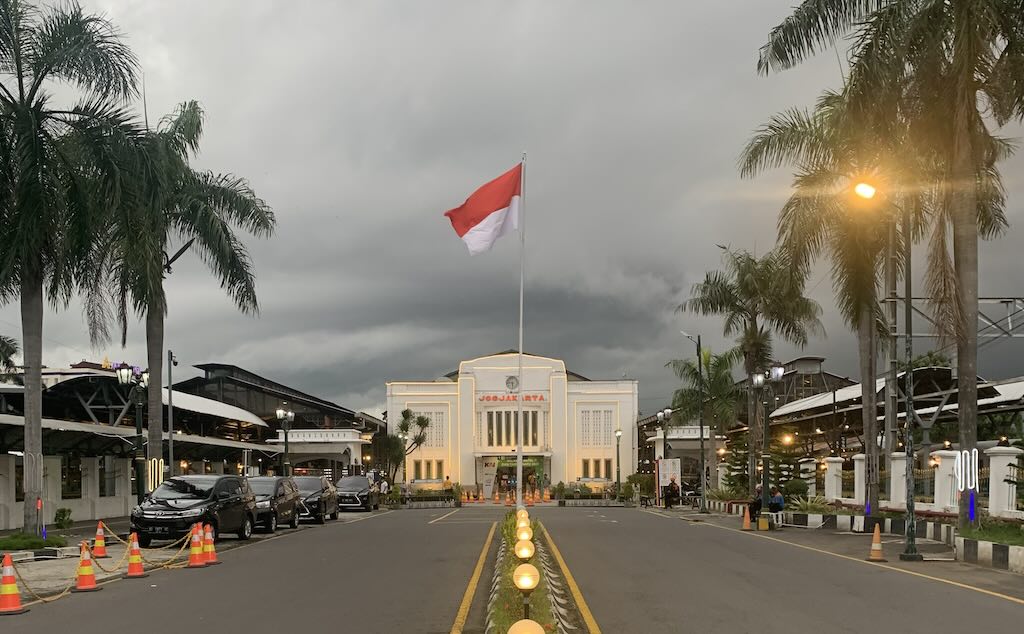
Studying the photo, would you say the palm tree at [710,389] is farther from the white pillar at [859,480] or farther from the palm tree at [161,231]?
the palm tree at [161,231]

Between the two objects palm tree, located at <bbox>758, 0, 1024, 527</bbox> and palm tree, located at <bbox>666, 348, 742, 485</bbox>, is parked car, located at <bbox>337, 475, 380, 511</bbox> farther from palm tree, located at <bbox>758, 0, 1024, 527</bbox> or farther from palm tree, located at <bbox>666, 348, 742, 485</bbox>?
palm tree, located at <bbox>758, 0, 1024, 527</bbox>

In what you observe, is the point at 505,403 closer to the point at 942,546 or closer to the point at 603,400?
the point at 603,400

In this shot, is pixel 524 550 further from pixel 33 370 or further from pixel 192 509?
pixel 33 370

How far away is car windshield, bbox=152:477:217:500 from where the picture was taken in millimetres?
25531

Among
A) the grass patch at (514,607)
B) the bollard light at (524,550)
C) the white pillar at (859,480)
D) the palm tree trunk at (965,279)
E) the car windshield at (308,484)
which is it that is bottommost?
the car windshield at (308,484)

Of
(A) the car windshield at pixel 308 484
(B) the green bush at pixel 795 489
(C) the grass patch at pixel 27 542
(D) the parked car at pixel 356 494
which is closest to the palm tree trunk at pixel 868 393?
(B) the green bush at pixel 795 489

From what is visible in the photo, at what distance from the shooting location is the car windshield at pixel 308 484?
131ft

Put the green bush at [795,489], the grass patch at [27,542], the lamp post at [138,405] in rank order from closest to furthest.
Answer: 1. the grass patch at [27,542]
2. the lamp post at [138,405]
3. the green bush at [795,489]

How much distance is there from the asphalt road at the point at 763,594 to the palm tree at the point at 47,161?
12717 mm

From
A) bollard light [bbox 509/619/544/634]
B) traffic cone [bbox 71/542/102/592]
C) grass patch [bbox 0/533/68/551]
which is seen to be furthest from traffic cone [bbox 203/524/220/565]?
bollard light [bbox 509/619/544/634]

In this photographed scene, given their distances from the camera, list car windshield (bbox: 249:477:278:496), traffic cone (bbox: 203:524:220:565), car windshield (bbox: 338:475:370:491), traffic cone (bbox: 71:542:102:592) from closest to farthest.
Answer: traffic cone (bbox: 71:542:102:592) → traffic cone (bbox: 203:524:220:565) → car windshield (bbox: 249:477:278:496) → car windshield (bbox: 338:475:370:491)

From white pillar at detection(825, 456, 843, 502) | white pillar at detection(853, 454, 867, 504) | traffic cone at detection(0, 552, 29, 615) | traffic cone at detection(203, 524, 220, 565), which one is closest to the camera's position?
traffic cone at detection(0, 552, 29, 615)

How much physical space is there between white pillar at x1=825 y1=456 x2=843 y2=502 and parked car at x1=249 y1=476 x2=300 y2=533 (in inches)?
776

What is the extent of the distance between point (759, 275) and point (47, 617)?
35.5 meters
